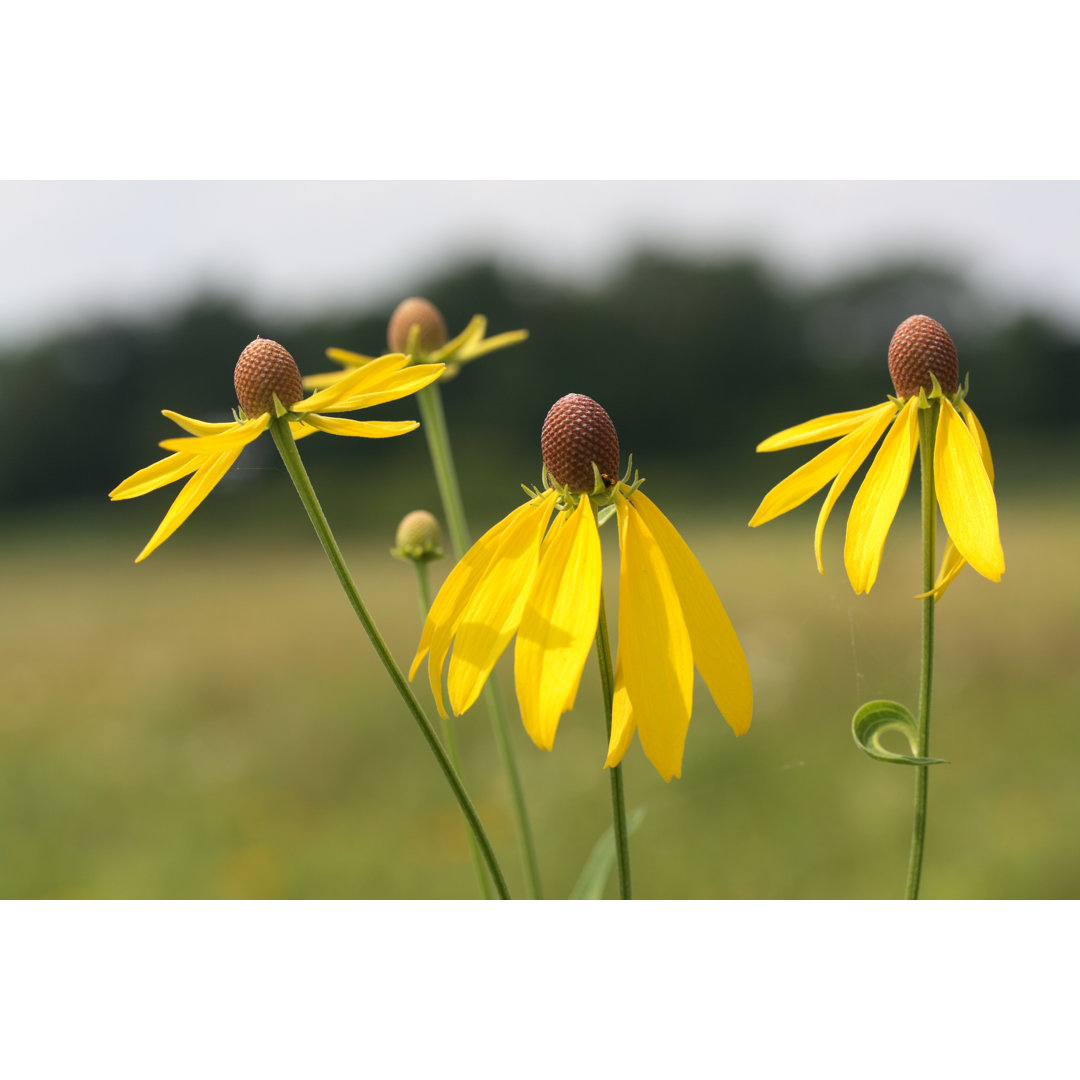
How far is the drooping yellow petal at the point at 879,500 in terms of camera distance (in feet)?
1.10

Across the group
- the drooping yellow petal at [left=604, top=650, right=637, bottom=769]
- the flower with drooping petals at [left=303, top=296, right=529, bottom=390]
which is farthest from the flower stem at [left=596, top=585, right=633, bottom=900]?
the flower with drooping petals at [left=303, top=296, right=529, bottom=390]

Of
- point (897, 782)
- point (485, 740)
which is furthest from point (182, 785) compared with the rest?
point (897, 782)

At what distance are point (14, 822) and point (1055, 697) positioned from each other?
158 cm

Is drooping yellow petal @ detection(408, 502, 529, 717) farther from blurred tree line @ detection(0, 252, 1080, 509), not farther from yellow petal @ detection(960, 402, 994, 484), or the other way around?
blurred tree line @ detection(0, 252, 1080, 509)

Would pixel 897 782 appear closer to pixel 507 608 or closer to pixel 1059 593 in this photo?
pixel 1059 593

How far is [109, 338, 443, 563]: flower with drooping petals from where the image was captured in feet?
1.02

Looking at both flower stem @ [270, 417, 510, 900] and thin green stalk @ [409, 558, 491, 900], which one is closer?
flower stem @ [270, 417, 510, 900]

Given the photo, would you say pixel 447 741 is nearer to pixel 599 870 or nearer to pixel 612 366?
pixel 599 870

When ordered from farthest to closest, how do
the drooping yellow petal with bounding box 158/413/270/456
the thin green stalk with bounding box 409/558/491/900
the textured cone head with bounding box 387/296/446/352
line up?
1. the textured cone head with bounding box 387/296/446/352
2. the thin green stalk with bounding box 409/558/491/900
3. the drooping yellow petal with bounding box 158/413/270/456

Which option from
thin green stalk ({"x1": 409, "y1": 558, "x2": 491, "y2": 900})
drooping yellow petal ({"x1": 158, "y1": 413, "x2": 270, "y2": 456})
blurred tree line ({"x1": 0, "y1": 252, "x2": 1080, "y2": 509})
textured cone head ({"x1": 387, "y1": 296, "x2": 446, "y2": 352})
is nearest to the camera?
drooping yellow petal ({"x1": 158, "y1": 413, "x2": 270, "y2": 456})

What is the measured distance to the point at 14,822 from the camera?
4.74 feet

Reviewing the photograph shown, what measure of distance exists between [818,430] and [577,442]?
4.1 inches

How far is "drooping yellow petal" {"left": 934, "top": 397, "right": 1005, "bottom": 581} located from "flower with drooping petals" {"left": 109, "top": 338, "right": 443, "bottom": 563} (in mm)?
184

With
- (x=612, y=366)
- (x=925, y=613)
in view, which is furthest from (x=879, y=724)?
(x=612, y=366)
